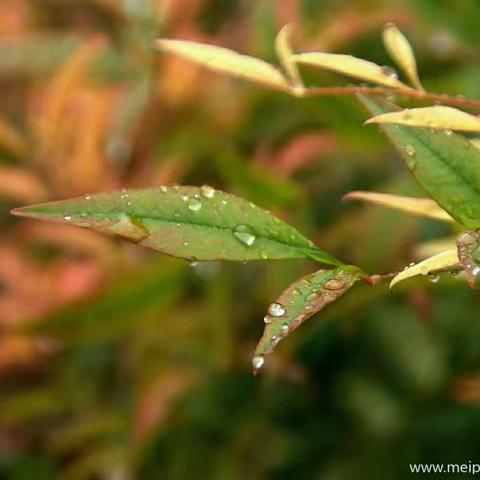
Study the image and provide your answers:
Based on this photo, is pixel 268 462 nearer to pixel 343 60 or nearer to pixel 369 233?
pixel 369 233

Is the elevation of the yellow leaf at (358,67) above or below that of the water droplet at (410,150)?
above

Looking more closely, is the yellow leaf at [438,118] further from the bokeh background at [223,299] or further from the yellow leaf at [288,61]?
the bokeh background at [223,299]

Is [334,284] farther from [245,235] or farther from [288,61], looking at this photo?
[288,61]

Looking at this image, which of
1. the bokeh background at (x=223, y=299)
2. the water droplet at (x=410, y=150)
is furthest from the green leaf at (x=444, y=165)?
the bokeh background at (x=223, y=299)

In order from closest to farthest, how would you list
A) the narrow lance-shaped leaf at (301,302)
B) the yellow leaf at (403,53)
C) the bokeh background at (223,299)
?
the narrow lance-shaped leaf at (301,302) → the yellow leaf at (403,53) → the bokeh background at (223,299)

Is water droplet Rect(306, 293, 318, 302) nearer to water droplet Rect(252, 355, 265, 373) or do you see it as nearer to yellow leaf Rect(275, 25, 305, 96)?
water droplet Rect(252, 355, 265, 373)

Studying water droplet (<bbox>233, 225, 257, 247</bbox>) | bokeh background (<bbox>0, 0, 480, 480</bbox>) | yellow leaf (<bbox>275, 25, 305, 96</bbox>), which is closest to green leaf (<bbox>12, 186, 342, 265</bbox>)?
water droplet (<bbox>233, 225, 257, 247</bbox>)

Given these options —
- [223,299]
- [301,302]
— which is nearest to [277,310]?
[301,302]

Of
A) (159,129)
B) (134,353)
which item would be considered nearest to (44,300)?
(134,353)
